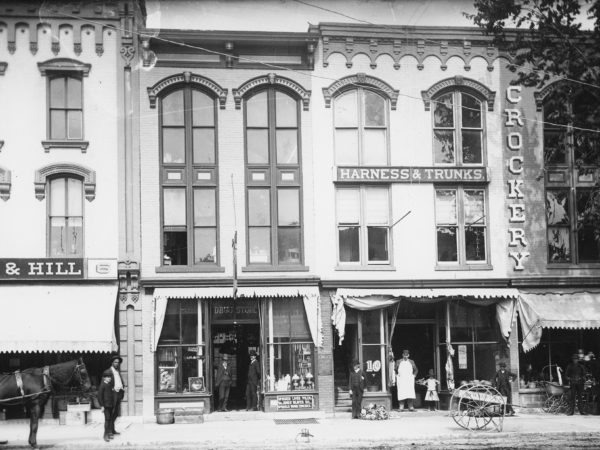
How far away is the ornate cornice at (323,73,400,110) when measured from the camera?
2434 centimetres

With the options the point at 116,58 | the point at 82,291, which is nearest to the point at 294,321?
the point at 82,291

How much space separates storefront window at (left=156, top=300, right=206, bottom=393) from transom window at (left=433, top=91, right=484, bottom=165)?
9.20 metres

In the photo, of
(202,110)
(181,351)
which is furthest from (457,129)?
(181,351)

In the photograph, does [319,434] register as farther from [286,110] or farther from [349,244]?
[286,110]

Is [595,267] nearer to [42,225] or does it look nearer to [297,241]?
[297,241]

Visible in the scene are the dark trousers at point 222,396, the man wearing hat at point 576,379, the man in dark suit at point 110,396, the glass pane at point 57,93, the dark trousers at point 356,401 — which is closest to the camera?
the man in dark suit at point 110,396

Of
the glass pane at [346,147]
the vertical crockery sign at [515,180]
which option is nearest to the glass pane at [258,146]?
the glass pane at [346,147]

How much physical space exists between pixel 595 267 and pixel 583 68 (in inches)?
261

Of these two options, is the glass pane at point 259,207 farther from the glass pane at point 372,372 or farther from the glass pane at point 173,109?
the glass pane at point 372,372

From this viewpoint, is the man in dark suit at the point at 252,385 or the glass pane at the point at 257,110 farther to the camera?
the glass pane at the point at 257,110

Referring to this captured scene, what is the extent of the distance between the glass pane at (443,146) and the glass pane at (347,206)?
9.77ft

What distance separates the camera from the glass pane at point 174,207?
23.7 m

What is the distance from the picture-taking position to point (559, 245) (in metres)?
25.1

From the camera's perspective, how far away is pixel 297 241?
24.1 metres
